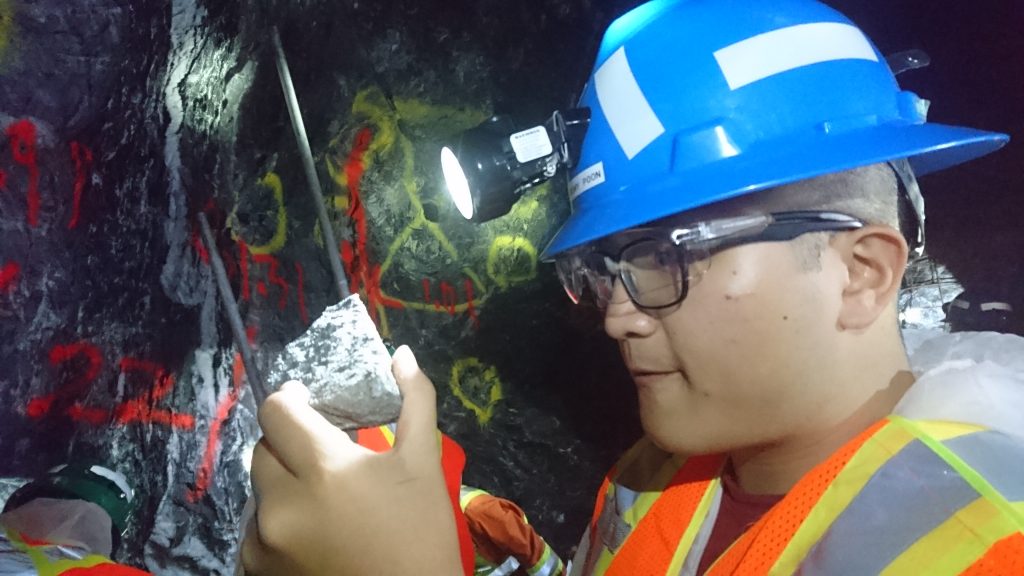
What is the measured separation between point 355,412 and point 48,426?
5.50 ft

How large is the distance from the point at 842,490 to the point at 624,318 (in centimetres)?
42

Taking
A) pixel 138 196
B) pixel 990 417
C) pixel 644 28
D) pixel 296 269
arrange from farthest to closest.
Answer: pixel 296 269 < pixel 138 196 < pixel 644 28 < pixel 990 417

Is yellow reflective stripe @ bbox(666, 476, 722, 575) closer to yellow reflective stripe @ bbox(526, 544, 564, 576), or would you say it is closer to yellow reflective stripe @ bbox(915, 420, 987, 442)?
yellow reflective stripe @ bbox(915, 420, 987, 442)

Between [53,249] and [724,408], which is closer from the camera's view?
[724,408]

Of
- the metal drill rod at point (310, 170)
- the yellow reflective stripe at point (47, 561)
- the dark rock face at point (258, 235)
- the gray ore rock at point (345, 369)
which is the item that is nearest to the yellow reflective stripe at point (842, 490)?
the gray ore rock at point (345, 369)

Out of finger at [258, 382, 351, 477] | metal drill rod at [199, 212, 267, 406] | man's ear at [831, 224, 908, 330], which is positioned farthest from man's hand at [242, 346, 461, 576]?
metal drill rod at [199, 212, 267, 406]

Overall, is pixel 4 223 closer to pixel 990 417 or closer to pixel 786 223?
pixel 786 223

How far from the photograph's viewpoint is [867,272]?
3.24 ft

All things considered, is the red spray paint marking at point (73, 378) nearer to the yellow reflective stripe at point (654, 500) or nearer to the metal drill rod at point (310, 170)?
the metal drill rod at point (310, 170)

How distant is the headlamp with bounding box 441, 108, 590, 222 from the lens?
1.21 meters

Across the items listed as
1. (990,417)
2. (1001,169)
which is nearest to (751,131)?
(990,417)

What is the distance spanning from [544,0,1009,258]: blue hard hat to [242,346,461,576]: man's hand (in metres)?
0.49

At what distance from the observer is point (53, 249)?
2014mm

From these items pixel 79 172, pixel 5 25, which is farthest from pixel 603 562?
pixel 5 25
